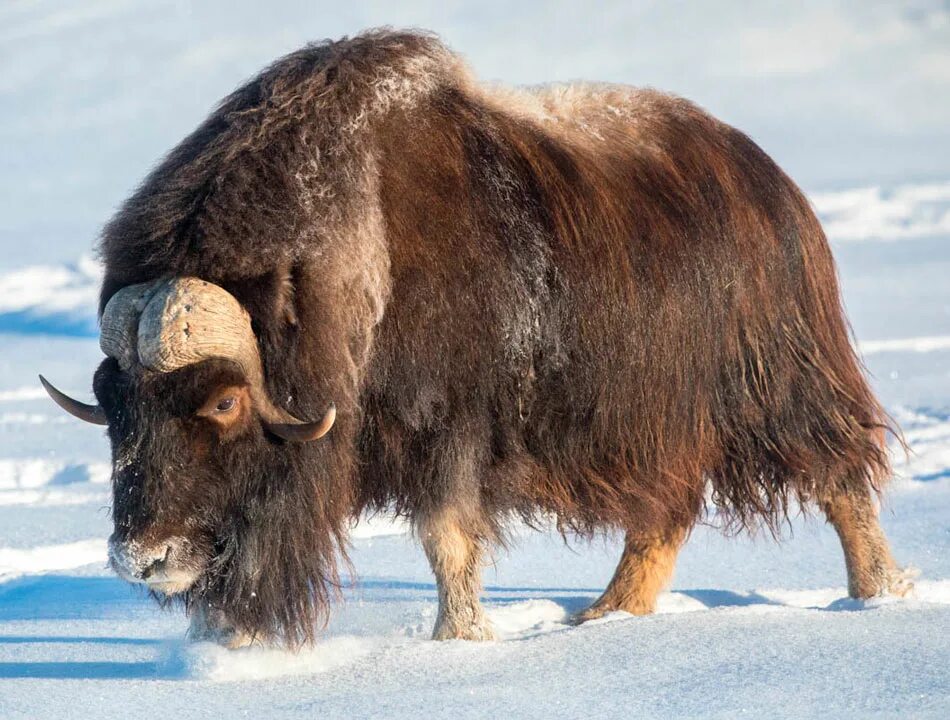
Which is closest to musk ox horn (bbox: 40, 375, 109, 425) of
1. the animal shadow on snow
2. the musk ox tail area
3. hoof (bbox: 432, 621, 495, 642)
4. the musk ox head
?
the musk ox head

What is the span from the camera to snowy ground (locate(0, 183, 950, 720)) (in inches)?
93.0

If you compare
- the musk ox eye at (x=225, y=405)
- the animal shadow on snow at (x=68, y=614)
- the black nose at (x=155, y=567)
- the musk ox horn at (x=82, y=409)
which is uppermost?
the musk ox eye at (x=225, y=405)

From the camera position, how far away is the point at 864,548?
366 cm

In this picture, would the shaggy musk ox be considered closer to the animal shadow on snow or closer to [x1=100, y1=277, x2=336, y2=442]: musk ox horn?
[x1=100, y1=277, x2=336, y2=442]: musk ox horn

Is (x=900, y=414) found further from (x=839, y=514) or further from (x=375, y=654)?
(x=375, y=654)

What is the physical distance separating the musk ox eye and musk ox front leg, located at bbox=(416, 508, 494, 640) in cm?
60

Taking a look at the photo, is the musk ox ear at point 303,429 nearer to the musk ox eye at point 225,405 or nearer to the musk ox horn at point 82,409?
the musk ox eye at point 225,405

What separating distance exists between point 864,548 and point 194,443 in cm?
193

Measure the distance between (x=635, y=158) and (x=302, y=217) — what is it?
0.97 m

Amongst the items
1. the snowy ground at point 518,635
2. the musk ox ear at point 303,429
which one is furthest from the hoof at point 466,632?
the musk ox ear at point 303,429

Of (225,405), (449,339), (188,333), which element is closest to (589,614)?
(449,339)

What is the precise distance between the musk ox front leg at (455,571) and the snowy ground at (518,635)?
0.15m

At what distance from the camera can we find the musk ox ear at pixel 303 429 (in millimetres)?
2758

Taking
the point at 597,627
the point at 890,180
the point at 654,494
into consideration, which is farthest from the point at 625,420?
the point at 890,180
